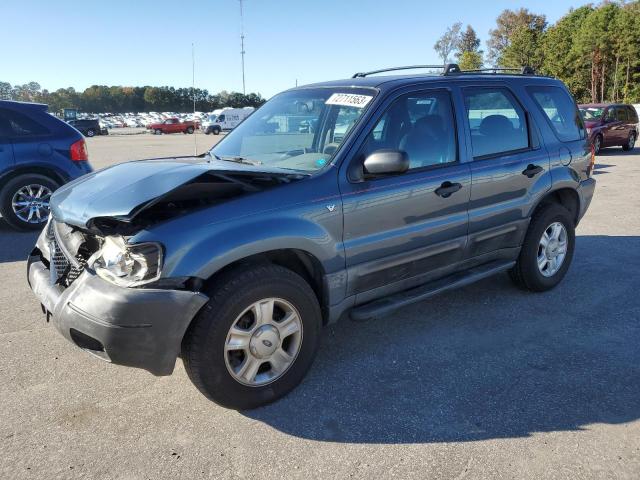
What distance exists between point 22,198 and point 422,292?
621 cm

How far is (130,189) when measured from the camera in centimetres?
294

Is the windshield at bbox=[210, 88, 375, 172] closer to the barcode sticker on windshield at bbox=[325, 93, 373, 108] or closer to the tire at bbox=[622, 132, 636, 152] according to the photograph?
the barcode sticker on windshield at bbox=[325, 93, 373, 108]

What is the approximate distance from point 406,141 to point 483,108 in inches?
37.0

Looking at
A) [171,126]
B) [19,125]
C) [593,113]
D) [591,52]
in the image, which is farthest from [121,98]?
[19,125]

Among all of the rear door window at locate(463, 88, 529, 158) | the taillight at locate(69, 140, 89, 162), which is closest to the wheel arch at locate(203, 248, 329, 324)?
the rear door window at locate(463, 88, 529, 158)

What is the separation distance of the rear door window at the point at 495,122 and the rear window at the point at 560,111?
353 mm

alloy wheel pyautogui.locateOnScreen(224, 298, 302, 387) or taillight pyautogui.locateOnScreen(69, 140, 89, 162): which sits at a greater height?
taillight pyautogui.locateOnScreen(69, 140, 89, 162)

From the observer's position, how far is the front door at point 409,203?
3416mm

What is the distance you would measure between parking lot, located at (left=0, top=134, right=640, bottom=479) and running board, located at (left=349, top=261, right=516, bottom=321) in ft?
1.21

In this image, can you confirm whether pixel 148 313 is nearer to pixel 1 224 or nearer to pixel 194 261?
pixel 194 261

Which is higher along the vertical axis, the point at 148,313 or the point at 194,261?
the point at 194,261

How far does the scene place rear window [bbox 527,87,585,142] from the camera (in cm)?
480

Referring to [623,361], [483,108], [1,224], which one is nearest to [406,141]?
[483,108]

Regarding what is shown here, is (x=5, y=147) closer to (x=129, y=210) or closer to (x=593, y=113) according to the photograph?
(x=129, y=210)
